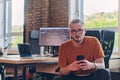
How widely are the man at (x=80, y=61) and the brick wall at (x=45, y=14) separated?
3.10 m

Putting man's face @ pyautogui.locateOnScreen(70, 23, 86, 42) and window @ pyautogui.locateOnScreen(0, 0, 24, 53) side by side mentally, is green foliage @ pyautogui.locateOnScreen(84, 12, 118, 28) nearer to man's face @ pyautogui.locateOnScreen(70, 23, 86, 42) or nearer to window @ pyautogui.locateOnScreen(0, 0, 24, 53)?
window @ pyautogui.locateOnScreen(0, 0, 24, 53)

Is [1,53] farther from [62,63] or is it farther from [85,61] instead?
[85,61]

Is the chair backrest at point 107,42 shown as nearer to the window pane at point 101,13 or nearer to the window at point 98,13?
the window at point 98,13

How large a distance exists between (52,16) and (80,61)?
376 cm

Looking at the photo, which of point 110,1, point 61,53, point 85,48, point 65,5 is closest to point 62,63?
point 61,53

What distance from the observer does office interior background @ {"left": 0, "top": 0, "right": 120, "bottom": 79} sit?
18.2 ft

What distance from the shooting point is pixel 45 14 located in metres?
6.61

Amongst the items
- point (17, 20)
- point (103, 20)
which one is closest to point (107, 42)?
point (103, 20)

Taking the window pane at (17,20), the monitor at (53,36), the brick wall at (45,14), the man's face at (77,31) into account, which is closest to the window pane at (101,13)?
the brick wall at (45,14)

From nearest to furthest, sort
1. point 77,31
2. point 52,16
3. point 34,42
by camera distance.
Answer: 1. point 77,31
2. point 34,42
3. point 52,16

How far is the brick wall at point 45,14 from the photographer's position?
20.7 ft

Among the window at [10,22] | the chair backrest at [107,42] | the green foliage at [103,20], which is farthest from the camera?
the window at [10,22]

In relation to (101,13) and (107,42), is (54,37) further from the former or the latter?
(101,13)

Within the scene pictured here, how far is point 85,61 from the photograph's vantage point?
2908mm
